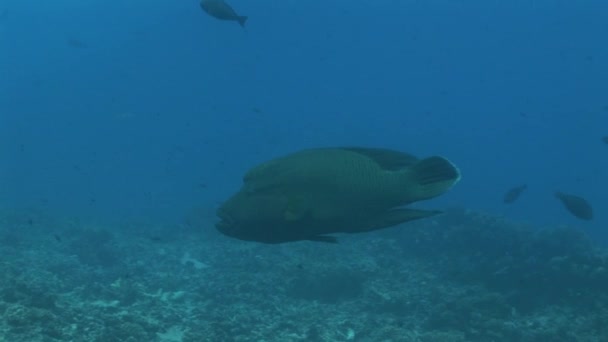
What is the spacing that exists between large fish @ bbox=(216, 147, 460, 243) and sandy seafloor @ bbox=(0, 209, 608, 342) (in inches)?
310

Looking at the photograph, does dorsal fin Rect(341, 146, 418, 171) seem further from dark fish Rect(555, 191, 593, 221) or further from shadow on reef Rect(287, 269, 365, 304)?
shadow on reef Rect(287, 269, 365, 304)

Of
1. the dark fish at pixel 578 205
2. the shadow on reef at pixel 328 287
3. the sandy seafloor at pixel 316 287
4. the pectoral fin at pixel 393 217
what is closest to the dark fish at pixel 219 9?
the sandy seafloor at pixel 316 287

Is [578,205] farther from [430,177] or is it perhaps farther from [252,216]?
[252,216]

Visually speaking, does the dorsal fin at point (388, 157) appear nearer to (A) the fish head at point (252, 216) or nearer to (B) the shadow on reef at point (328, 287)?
(A) the fish head at point (252, 216)

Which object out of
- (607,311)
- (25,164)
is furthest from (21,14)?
(607,311)

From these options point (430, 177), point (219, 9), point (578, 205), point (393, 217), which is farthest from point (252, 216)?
point (578, 205)

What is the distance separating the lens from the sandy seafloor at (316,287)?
11.8 meters

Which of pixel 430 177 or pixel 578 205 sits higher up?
pixel 430 177

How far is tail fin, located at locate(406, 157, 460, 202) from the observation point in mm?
2383

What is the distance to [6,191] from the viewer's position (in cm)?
4612

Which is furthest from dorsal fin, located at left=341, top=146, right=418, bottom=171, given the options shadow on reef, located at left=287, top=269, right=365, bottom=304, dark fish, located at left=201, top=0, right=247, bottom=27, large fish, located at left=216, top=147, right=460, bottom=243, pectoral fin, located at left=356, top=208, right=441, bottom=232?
shadow on reef, located at left=287, top=269, right=365, bottom=304

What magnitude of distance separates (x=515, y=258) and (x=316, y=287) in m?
6.62

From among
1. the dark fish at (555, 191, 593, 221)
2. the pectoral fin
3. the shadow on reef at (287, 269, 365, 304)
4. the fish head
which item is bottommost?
the shadow on reef at (287, 269, 365, 304)

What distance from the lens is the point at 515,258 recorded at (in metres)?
17.1
